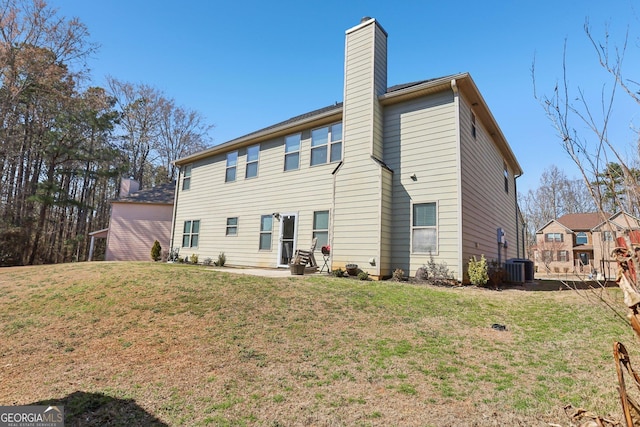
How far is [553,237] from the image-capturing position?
32.0 m

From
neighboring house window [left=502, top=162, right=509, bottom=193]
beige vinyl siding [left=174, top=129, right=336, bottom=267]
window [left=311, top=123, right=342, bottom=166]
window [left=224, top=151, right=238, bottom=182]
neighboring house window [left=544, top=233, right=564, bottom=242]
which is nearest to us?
window [left=311, top=123, right=342, bottom=166]

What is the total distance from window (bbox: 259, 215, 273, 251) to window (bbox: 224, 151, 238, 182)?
299 centimetres

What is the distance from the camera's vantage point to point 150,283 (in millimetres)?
7270

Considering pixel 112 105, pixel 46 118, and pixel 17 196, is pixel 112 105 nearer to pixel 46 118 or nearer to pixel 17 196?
pixel 46 118

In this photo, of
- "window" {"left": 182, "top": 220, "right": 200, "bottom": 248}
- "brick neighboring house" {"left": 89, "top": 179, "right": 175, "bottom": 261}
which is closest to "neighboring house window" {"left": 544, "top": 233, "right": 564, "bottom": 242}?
"window" {"left": 182, "top": 220, "right": 200, "bottom": 248}

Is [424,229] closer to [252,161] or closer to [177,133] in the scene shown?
[252,161]

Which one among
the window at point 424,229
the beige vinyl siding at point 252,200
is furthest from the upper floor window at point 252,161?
the window at point 424,229

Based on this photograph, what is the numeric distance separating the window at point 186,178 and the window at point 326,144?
8.29m

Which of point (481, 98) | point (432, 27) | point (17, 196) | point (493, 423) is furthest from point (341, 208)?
point (17, 196)

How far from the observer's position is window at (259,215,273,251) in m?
12.6

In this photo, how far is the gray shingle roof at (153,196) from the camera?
66.4 feet
